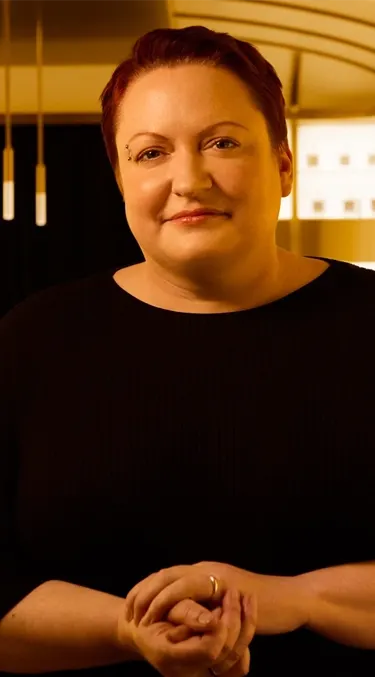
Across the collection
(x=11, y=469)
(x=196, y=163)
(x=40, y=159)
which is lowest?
(x=11, y=469)

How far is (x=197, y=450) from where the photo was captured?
0.85 meters

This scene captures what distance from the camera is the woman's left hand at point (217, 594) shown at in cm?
72

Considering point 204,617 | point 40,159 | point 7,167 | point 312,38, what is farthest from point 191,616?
point 312,38

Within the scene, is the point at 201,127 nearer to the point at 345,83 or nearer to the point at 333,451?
the point at 333,451

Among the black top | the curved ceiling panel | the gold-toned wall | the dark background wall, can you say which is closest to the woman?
the black top

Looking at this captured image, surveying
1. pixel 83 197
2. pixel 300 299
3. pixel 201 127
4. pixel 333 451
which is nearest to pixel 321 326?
pixel 300 299

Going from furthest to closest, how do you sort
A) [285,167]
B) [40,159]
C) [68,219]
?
[68,219] → [40,159] → [285,167]

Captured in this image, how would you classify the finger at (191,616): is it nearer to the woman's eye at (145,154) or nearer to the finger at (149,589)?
the finger at (149,589)

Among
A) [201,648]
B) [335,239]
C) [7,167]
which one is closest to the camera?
[201,648]

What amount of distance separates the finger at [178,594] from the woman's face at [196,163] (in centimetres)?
32

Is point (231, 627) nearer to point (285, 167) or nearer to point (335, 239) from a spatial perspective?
point (285, 167)

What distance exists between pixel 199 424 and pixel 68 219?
209 cm

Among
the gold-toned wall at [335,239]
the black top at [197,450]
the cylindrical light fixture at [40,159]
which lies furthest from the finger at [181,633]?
the gold-toned wall at [335,239]

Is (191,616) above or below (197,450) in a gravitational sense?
below
